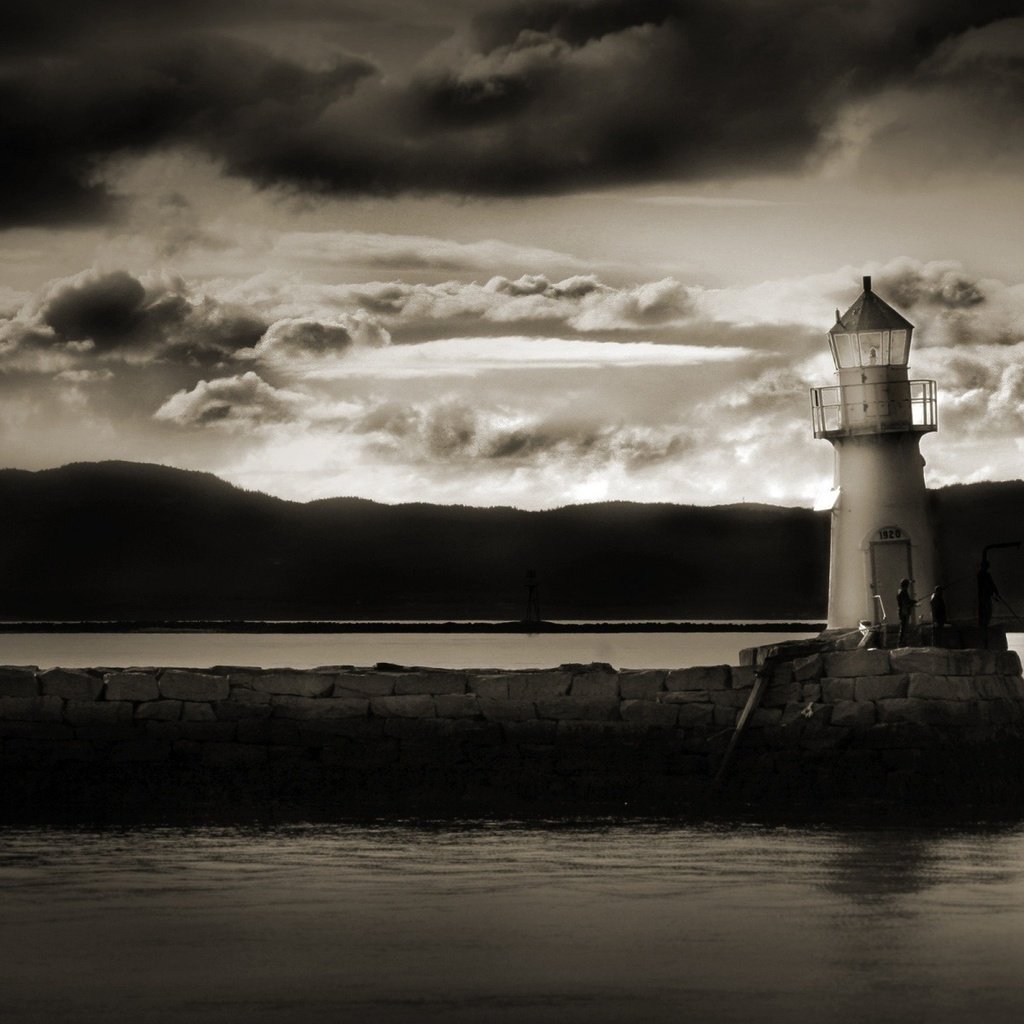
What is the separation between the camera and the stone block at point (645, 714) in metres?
16.1

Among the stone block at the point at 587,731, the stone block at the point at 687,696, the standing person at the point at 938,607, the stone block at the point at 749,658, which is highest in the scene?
the standing person at the point at 938,607

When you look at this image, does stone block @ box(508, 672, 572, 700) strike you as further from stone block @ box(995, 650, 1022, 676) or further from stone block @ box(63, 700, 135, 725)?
stone block @ box(995, 650, 1022, 676)

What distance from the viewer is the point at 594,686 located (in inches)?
640

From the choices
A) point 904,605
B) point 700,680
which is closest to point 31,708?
point 700,680

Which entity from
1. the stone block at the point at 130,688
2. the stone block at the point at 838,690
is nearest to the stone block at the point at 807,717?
the stone block at the point at 838,690

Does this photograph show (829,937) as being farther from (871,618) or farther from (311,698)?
(871,618)

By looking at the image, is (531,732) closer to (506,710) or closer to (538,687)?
(506,710)

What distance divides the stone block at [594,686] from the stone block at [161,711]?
3.59 metres

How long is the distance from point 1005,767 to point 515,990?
27.7ft

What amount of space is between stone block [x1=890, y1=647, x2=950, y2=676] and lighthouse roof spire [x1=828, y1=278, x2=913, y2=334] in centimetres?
558

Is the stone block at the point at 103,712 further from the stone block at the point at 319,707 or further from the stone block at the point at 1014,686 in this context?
the stone block at the point at 1014,686

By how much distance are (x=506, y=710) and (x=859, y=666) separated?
3.24 meters

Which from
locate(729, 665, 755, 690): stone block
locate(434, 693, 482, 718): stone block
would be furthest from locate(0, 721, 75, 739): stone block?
locate(729, 665, 755, 690): stone block

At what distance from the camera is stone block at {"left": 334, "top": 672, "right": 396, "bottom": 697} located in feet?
53.5
